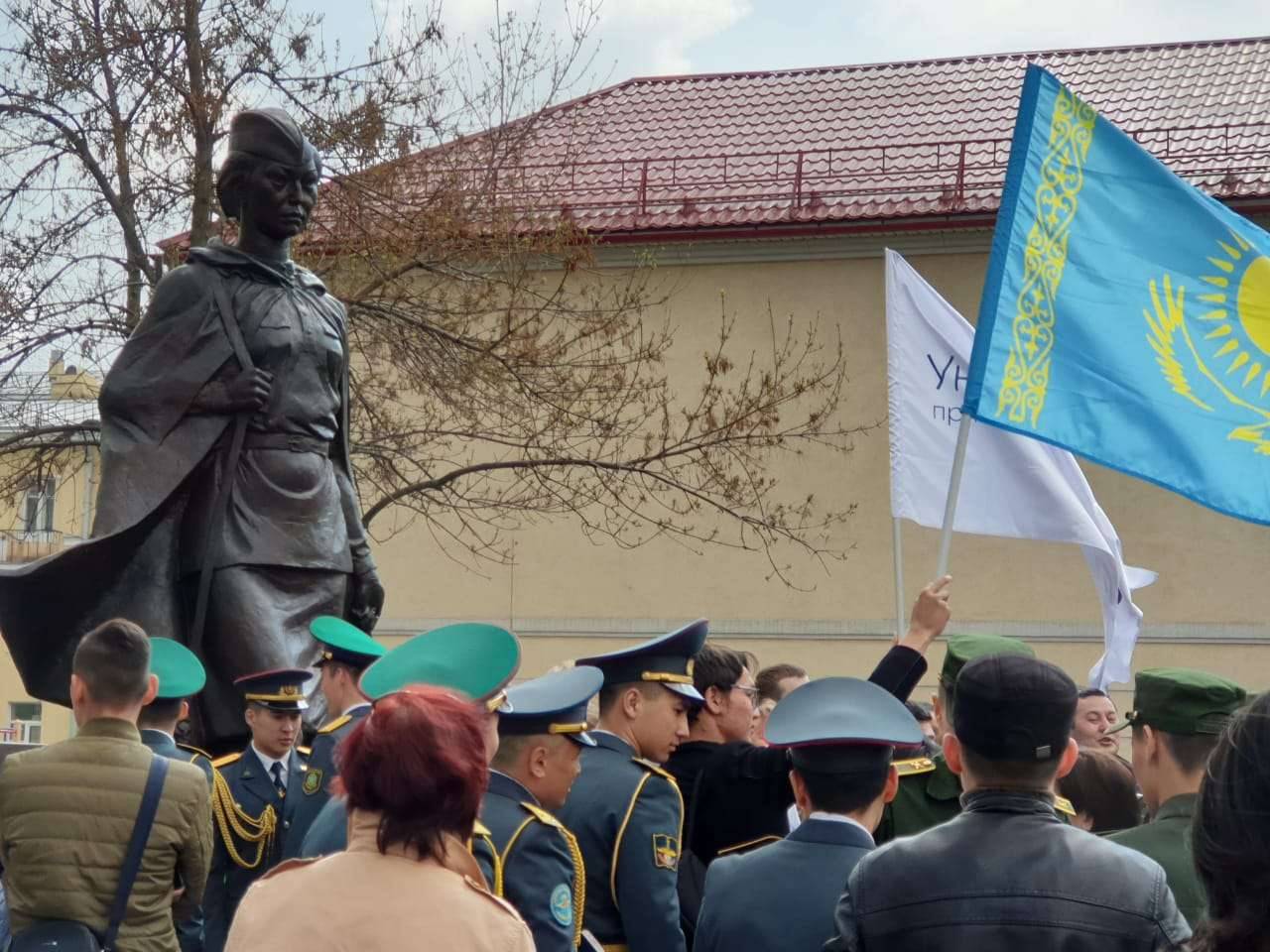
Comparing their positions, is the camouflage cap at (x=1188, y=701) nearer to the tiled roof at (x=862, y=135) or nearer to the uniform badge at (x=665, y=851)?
the uniform badge at (x=665, y=851)

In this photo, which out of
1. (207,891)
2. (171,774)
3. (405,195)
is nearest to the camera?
(171,774)

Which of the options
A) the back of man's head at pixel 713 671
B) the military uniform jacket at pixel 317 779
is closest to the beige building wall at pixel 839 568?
the back of man's head at pixel 713 671

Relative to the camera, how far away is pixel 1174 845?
3.83 m

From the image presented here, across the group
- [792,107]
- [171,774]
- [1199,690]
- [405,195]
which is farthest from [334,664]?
[792,107]

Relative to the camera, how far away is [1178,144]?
23.5 m

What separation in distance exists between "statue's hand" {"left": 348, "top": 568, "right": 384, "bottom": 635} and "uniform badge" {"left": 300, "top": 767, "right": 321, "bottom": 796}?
1340mm

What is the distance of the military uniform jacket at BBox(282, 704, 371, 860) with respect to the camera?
5.43 m

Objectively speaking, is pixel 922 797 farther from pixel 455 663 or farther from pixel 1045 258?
pixel 1045 258

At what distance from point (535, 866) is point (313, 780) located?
1634mm

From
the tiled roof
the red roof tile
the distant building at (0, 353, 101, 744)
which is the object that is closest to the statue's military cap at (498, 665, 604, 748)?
the distant building at (0, 353, 101, 744)

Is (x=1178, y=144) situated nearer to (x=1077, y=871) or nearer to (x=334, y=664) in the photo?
(x=334, y=664)

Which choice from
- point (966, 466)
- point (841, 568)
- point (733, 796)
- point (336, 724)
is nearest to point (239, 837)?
point (336, 724)

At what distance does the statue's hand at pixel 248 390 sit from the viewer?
6355 mm

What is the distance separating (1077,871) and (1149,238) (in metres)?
4.60
